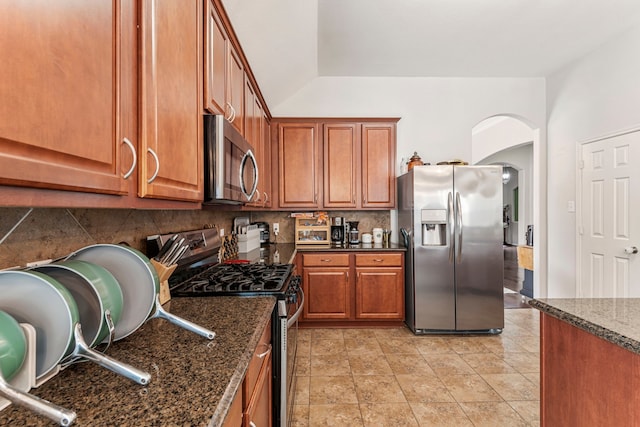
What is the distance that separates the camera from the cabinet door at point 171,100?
911 mm

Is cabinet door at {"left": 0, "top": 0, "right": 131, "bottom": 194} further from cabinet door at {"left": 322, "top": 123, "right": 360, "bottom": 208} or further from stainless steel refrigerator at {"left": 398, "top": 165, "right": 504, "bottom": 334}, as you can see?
cabinet door at {"left": 322, "top": 123, "right": 360, "bottom": 208}

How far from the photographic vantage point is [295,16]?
7.45 feet

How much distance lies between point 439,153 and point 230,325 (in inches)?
136

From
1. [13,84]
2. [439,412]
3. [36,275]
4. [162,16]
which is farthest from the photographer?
[439,412]

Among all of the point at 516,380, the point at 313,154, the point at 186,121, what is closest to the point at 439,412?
the point at 516,380

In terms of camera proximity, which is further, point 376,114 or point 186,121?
point 376,114

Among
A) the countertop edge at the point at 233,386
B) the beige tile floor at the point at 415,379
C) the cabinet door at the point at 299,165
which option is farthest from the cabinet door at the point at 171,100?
the cabinet door at the point at 299,165

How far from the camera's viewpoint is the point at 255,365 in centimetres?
109

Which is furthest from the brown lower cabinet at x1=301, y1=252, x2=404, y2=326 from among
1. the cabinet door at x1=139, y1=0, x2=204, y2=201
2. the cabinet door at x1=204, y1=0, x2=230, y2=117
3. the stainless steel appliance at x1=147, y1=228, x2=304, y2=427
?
the cabinet door at x1=139, y1=0, x2=204, y2=201

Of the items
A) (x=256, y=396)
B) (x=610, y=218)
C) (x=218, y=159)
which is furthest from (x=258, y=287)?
(x=610, y=218)

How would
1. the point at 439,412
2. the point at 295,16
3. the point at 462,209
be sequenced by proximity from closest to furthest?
the point at 439,412 → the point at 295,16 → the point at 462,209

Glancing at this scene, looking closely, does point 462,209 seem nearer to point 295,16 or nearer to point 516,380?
point 516,380

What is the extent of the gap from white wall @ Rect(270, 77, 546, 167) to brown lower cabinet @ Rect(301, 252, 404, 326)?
1.39 metres

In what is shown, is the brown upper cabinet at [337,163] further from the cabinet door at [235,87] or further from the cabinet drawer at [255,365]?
the cabinet drawer at [255,365]
